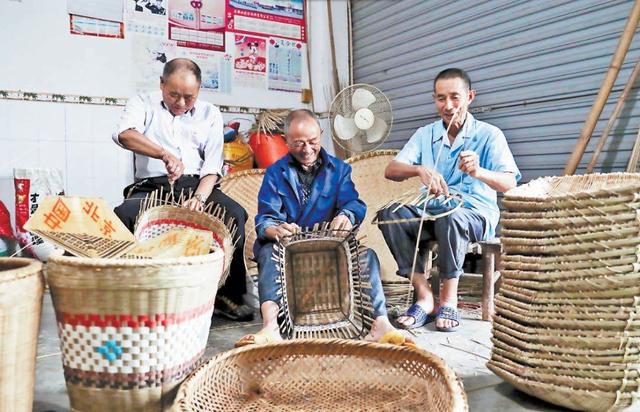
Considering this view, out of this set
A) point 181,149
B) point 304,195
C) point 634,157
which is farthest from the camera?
point 181,149

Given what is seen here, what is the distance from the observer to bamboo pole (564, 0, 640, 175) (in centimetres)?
270

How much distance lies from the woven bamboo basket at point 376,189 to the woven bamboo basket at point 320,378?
1.92 meters

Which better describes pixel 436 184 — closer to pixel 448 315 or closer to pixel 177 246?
pixel 448 315

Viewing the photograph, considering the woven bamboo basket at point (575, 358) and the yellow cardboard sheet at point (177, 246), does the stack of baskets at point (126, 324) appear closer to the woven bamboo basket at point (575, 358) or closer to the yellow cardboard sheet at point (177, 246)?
the yellow cardboard sheet at point (177, 246)

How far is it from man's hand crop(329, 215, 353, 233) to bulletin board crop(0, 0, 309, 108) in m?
3.03

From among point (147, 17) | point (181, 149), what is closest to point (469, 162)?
point (181, 149)

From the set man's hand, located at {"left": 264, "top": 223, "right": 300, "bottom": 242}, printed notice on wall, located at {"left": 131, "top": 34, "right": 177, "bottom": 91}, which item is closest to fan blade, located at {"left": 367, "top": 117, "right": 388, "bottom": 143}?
man's hand, located at {"left": 264, "top": 223, "right": 300, "bottom": 242}

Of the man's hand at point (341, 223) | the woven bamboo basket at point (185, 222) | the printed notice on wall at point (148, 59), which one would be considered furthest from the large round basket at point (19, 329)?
the printed notice on wall at point (148, 59)

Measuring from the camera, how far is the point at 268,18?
515 cm

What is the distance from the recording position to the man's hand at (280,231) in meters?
2.13

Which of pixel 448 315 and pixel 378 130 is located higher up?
pixel 378 130

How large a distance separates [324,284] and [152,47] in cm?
338

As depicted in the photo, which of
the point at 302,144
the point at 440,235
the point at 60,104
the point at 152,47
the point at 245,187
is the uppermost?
the point at 152,47

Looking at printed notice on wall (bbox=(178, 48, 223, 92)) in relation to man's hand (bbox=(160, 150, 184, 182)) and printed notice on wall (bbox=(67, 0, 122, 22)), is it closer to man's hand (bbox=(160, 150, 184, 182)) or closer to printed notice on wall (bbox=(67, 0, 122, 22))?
printed notice on wall (bbox=(67, 0, 122, 22))
